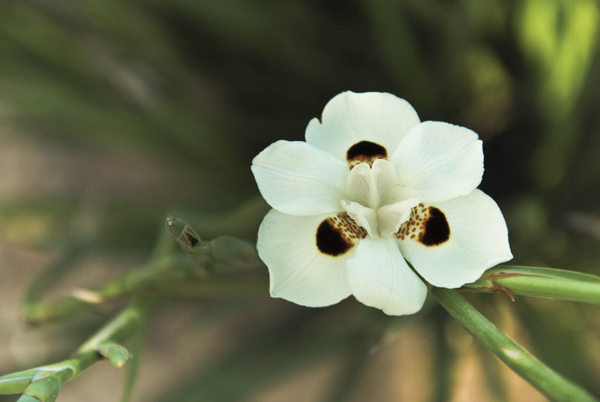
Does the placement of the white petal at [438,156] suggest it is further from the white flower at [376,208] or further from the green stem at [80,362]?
the green stem at [80,362]

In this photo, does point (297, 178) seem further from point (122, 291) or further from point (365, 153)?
point (122, 291)

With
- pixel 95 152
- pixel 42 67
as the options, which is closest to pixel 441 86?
pixel 42 67

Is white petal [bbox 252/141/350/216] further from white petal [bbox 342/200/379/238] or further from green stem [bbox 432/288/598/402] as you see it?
green stem [bbox 432/288/598/402]

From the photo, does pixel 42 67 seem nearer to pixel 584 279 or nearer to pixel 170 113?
pixel 170 113

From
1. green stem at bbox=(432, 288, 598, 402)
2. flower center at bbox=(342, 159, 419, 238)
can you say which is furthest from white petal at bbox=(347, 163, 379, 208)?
green stem at bbox=(432, 288, 598, 402)

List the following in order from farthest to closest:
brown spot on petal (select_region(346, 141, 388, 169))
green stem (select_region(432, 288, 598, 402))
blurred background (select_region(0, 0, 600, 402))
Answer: blurred background (select_region(0, 0, 600, 402))
brown spot on petal (select_region(346, 141, 388, 169))
green stem (select_region(432, 288, 598, 402))

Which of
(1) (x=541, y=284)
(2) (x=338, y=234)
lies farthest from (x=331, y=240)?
(1) (x=541, y=284)

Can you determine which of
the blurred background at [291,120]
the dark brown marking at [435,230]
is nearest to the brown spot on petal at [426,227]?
the dark brown marking at [435,230]

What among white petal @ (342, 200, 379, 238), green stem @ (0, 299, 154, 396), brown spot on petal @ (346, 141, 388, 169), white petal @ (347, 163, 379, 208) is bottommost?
green stem @ (0, 299, 154, 396)
